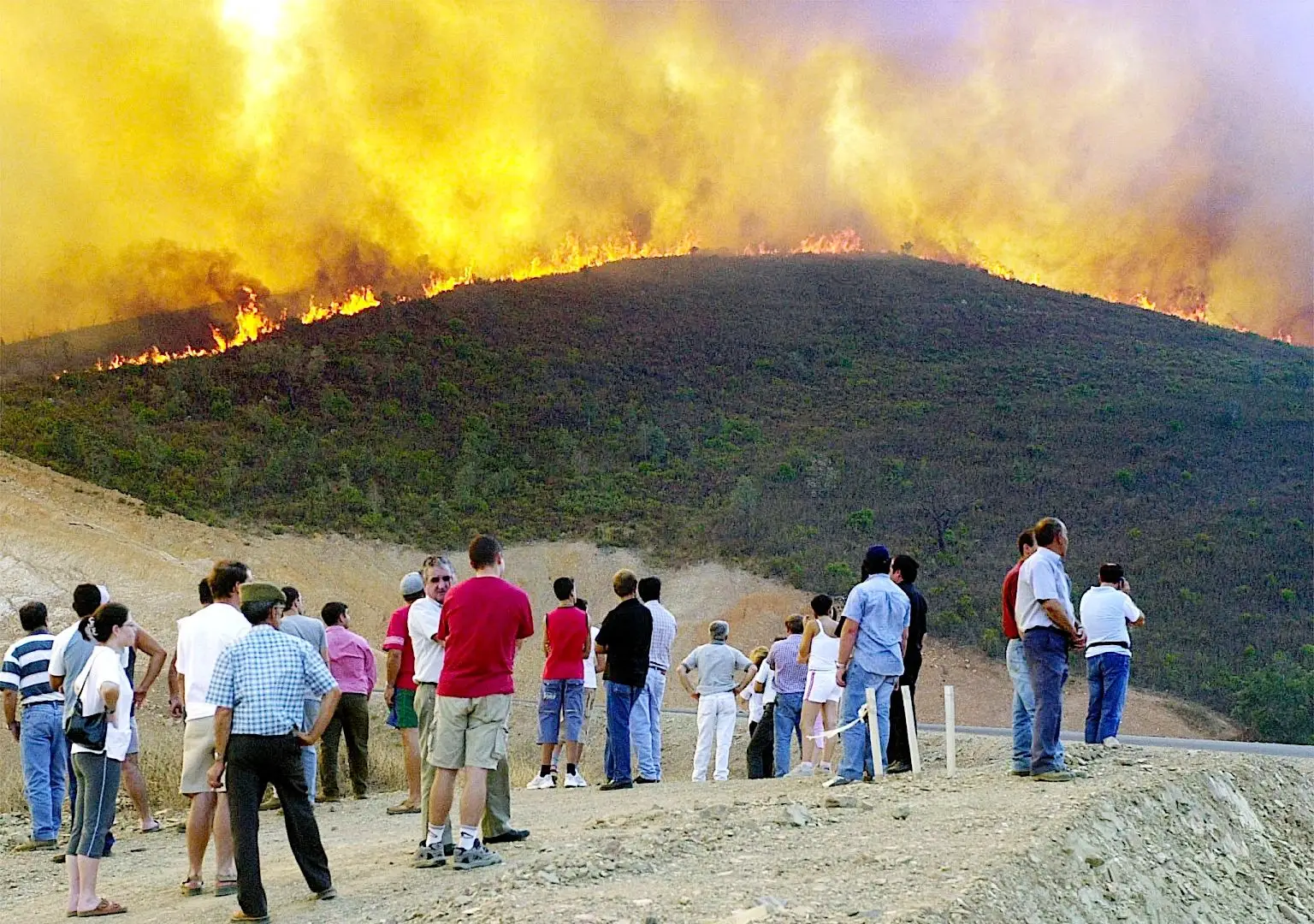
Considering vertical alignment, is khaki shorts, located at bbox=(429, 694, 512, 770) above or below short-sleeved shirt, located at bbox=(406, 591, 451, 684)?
below

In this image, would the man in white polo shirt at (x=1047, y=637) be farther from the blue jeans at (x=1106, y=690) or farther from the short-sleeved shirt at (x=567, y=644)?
the short-sleeved shirt at (x=567, y=644)

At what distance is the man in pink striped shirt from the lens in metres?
13.6

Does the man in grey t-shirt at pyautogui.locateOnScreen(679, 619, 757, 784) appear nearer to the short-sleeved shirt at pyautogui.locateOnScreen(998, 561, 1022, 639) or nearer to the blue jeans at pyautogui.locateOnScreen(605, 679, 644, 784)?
the blue jeans at pyautogui.locateOnScreen(605, 679, 644, 784)

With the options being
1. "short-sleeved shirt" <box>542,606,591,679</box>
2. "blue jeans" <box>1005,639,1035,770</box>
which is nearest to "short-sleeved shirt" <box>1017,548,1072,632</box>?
"blue jeans" <box>1005,639,1035,770</box>

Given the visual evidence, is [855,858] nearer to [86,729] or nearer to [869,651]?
[869,651]

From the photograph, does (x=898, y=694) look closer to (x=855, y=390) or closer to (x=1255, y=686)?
(x=1255, y=686)

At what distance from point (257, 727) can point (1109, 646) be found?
309 inches

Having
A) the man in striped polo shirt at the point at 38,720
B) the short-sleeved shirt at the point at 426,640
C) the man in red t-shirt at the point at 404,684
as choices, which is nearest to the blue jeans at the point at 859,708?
the short-sleeved shirt at the point at 426,640

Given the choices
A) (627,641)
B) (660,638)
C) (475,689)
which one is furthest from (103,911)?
(660,638)

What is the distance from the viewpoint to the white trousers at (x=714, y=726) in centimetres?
1501

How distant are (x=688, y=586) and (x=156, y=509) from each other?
1787 centimetres

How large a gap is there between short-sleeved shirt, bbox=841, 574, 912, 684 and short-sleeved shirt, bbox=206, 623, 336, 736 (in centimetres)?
478

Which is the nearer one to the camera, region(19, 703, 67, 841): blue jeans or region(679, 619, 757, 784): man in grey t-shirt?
region(19, 703, 67, 841): blue jeans

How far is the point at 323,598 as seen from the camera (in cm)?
4375
